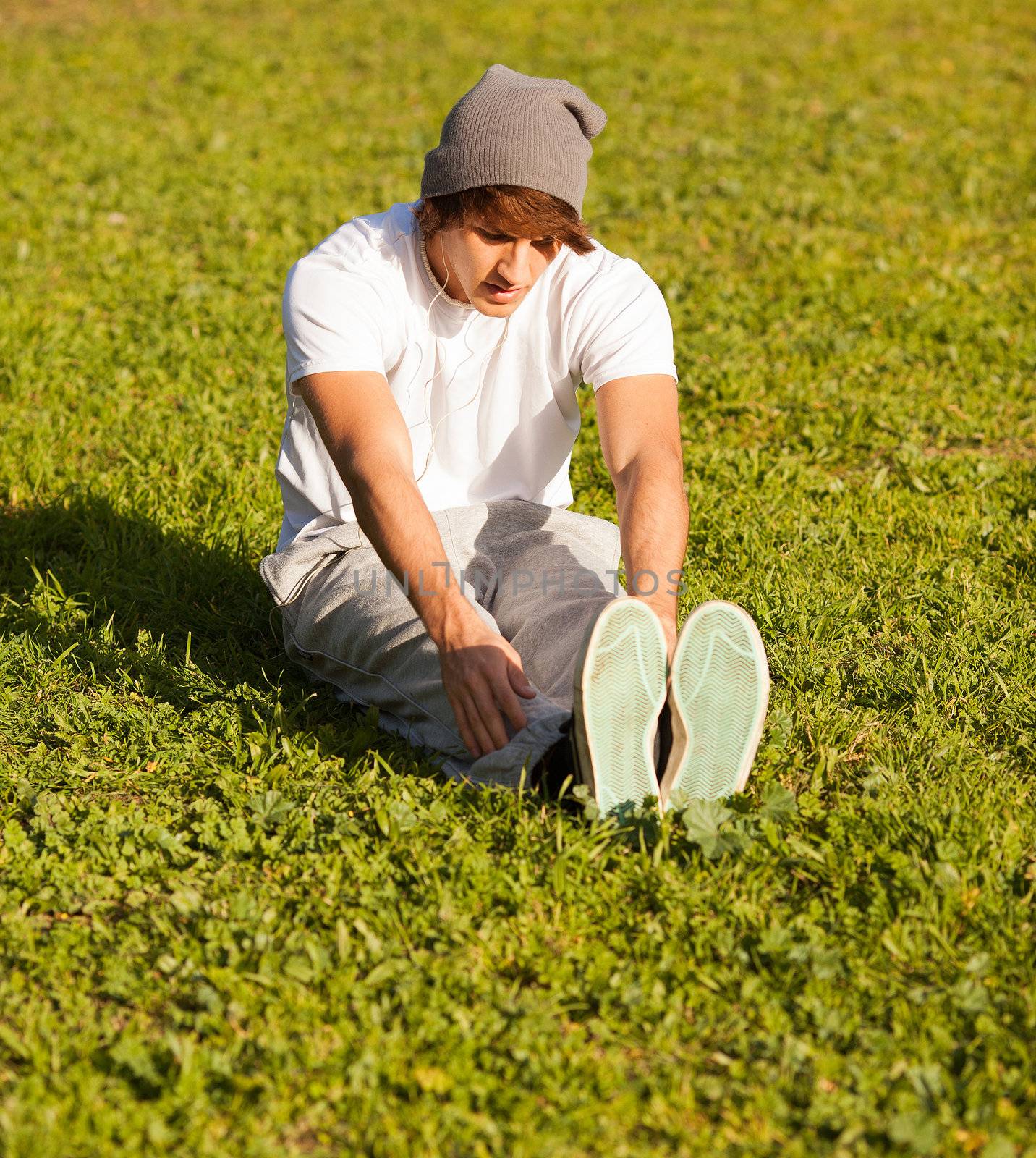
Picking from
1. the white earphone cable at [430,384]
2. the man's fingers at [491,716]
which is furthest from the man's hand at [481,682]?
the white earphone cable at [430,384]

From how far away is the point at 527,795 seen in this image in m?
2.80

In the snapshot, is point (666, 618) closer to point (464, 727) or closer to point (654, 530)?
point (654, 530)

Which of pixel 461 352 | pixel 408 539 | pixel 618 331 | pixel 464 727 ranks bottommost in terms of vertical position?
pixel 464 727

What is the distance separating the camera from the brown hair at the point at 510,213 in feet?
9.82

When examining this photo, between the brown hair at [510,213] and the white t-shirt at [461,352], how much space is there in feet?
0.55

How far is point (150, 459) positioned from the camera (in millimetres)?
4805

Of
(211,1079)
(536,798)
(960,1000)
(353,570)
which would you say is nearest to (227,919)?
(211,1079)

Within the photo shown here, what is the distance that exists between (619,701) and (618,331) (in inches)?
43.9

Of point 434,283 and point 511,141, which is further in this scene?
point 434,283

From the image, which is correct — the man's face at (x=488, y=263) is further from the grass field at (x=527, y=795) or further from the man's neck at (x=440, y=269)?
the grass field at (x=527, y=795)

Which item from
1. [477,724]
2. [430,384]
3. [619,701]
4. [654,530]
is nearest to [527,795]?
[477,724]

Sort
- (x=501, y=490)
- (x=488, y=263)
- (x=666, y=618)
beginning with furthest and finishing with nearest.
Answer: (x=501, y=490), (x=488, y=263), (x=666, y=618)

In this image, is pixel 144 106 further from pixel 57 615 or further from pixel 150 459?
pixel 57 615

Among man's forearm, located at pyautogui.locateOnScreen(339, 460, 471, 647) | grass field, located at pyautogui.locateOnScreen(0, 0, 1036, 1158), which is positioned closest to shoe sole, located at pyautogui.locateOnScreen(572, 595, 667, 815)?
grass field, located at pyautogui.locateOnScreen(0, 0, 1036, 1158)
